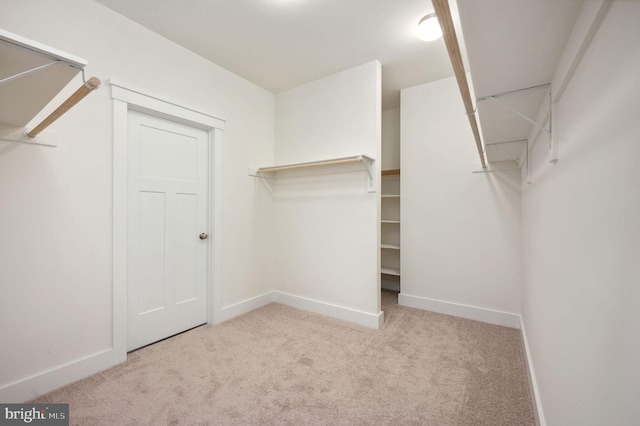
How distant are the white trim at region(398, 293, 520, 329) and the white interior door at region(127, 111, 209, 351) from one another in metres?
2.26

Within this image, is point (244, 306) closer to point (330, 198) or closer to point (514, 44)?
point (330, 198)

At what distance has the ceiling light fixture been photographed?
Result: 1.99 meters

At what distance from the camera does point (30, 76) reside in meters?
1.03

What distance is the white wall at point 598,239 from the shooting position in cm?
58

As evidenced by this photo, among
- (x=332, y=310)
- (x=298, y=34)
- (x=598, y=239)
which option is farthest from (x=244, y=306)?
(x=598, y=239)

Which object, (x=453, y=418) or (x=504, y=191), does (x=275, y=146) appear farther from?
(x=453, y=418)

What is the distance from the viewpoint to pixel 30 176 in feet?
5.40

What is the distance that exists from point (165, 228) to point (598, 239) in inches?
106

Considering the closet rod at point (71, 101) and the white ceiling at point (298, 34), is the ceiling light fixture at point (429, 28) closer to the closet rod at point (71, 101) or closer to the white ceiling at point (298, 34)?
the white ceiling at point (298, 34)

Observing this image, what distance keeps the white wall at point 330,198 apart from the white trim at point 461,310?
2.36 ft

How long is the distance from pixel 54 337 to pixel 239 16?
2.55 meters

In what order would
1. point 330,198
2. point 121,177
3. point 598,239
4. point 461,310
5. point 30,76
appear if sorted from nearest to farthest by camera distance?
1. point 598,239
2. point 30,76
3. point 121,177
4. point 461,310
5. point 330,198

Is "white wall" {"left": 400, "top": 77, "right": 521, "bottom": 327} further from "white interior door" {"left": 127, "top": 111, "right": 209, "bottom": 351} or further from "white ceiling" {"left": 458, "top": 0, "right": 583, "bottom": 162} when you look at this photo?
"white interior door" {"left": 127, "top": 111, "right": 209, "bottom": 351}

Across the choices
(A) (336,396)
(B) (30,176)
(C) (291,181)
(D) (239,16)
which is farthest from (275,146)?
(A) (336,396)
